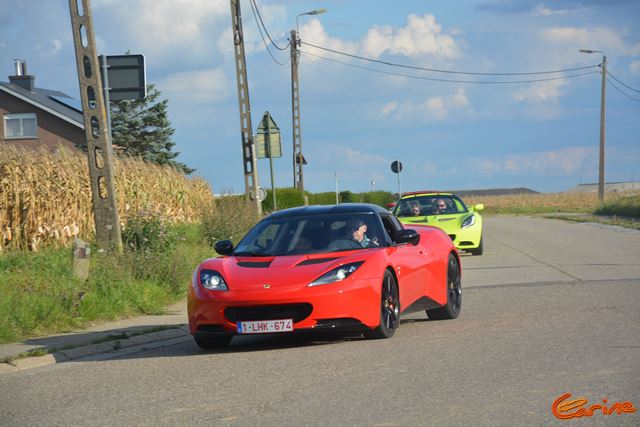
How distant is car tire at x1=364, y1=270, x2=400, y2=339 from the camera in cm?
1020

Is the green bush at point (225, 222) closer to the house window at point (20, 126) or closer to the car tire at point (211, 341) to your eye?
the car tire at point (211, 341)

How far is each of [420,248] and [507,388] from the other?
4.84 metres

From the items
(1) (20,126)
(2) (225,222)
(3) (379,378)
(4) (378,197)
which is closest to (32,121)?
(1) (20,126)

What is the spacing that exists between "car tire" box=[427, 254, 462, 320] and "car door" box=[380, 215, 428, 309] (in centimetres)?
64

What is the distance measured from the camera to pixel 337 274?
1001 centimetres

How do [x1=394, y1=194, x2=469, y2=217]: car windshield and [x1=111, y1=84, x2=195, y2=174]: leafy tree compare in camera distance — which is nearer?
[x1=394, y1=194, x2=469, y2=217]: car windshield

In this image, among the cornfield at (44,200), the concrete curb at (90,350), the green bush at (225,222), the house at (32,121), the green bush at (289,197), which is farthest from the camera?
the house at (32,121)

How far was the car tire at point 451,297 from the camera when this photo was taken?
1227 centimetres

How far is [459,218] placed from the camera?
23922mm

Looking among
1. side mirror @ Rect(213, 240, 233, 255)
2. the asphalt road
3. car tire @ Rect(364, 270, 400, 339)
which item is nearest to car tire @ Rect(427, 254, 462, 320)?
the asphalt road

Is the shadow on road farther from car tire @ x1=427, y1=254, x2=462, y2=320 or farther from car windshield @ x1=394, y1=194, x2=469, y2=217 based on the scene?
car windshield @ x1=394, y1=194, x2=469, y2=217

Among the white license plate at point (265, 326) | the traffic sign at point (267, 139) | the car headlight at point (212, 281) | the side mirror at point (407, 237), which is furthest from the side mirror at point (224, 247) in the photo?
the traffic sign at point (267, 139)

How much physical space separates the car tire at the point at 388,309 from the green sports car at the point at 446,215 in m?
12.7

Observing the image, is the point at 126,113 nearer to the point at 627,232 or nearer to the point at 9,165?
the point at 627,232
